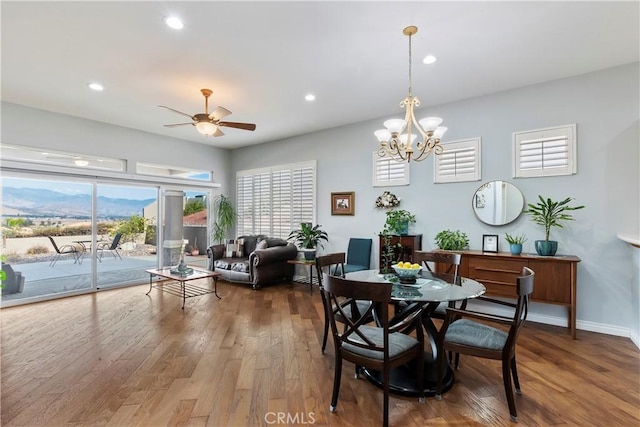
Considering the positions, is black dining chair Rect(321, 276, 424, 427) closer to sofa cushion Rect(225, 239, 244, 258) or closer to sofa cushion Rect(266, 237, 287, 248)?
sofa cushion Rect(266, 237, 287, 248)

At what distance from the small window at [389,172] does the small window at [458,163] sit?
50 centimetres

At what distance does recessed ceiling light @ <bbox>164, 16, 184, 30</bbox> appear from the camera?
2.65 metres

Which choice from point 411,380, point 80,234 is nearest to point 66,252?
point 80,234

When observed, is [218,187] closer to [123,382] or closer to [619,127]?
[123,382]

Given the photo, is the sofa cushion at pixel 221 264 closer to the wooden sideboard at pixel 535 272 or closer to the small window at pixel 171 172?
the small window at pixel 171 172

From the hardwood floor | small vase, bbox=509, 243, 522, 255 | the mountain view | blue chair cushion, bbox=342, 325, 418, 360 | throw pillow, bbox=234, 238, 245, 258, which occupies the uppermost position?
the mountain view

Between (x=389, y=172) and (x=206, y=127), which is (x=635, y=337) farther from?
(x=206, y=127)

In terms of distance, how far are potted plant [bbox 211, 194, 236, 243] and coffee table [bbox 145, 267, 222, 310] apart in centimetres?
165

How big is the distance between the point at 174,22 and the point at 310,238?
405cm

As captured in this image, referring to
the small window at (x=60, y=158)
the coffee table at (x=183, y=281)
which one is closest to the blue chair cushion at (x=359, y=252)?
the coffee table at (x=183, y=281)

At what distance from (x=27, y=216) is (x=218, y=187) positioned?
3566 millimetres

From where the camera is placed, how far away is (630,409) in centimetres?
218

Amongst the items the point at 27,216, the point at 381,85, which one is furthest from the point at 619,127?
the point at 27,216

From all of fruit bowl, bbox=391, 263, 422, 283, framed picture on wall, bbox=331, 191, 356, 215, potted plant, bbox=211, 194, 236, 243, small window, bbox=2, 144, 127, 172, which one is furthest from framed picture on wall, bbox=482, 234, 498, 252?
small window, bbox=2, 144, 127, 172
